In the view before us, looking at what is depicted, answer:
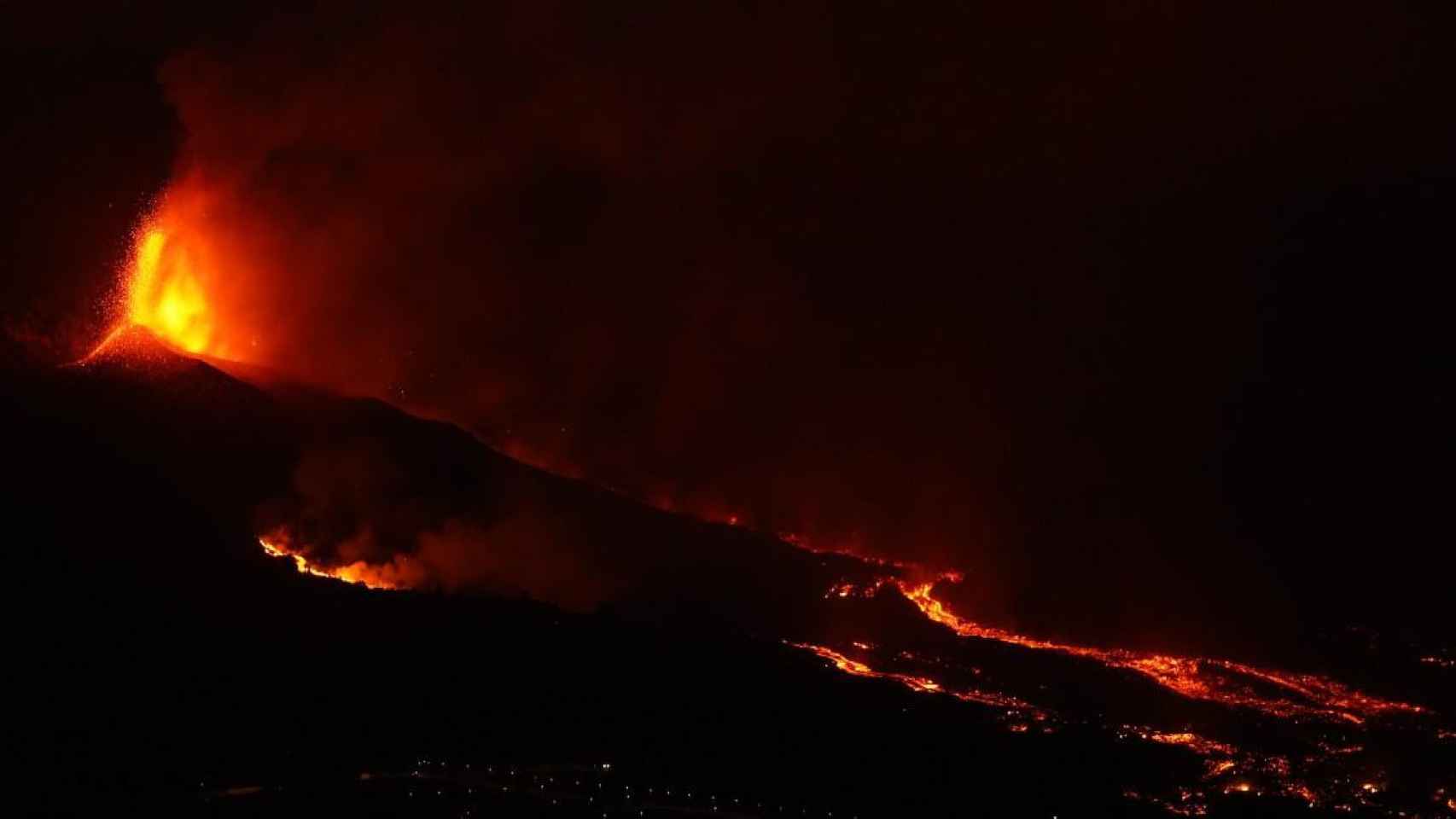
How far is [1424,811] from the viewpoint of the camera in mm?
21438

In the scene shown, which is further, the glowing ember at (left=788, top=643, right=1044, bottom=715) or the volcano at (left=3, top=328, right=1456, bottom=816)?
the glowing ember at (left=788, top=643, right=1044, bottom=715)

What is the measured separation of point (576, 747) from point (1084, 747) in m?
7.65

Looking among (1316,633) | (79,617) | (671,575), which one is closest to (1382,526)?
(1316,633)

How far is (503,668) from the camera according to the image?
2059 centimetres

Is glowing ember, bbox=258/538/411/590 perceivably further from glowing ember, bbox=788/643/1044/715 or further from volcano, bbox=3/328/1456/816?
glowing ember, bbox=788/643/1044/715

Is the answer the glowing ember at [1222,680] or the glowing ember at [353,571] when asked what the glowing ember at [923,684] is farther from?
the glowing ember at [353,571]

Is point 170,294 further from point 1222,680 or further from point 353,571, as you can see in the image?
point 1222,680

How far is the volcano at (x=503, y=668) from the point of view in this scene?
59.1 feet

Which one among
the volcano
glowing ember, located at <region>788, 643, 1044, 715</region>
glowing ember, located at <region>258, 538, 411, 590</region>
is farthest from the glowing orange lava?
glowing ember, located at <region>788, 643, 1044, 715</region>

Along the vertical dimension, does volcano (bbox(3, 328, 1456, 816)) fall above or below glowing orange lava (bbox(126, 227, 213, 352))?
below

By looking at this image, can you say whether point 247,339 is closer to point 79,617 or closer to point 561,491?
point 561,491

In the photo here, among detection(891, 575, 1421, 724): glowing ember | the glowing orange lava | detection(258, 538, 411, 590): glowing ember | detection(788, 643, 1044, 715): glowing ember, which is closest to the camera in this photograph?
detection(258, 538, 411, 590): glowing ember

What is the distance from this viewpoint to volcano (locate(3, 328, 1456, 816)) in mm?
18016

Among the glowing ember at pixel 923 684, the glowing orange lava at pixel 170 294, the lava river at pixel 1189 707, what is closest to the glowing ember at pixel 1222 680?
the lava river at pixel 1189 707
